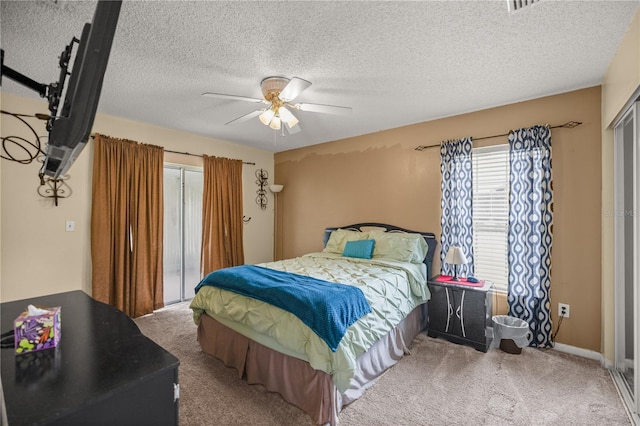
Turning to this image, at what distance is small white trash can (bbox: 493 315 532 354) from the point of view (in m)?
2.74

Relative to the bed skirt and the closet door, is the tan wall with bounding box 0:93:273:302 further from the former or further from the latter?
the closet door

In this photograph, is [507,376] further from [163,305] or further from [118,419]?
[163,305]

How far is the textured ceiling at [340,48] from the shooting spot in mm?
1724

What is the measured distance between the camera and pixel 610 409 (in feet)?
6.44

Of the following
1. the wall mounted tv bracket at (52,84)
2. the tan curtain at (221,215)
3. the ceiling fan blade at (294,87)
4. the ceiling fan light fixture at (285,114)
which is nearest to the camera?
the wall mounted tv bracket at (52,84)

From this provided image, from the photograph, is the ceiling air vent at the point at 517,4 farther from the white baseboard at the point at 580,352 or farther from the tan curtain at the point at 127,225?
the tan curtain at the point at 127,225

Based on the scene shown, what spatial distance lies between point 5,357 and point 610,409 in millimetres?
3330

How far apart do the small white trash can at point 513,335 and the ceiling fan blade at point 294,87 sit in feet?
9.37

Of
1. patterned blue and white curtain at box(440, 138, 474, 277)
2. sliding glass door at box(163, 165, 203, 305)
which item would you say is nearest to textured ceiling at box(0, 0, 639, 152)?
patterned blue and white curtain at box(440, 138, 474, 277)

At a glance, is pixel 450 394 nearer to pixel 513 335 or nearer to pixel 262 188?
pixel 513 335

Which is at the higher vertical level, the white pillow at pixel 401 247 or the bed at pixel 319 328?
the white pillow at pixel 401 247

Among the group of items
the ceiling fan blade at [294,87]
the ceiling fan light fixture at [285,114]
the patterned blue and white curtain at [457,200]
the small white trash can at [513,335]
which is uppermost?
the ceiling fan blade at [294,87]

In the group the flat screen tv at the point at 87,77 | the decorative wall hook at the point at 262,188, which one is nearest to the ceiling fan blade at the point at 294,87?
the flat screen tv at the point at 87,77

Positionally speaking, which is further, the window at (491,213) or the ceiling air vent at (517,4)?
the window at (491,213)
